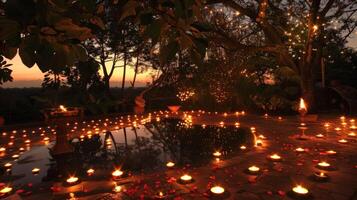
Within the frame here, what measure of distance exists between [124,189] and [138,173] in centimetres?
86

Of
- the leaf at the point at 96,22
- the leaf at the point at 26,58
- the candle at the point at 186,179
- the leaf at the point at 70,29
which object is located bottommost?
the candle at the point at 186,179

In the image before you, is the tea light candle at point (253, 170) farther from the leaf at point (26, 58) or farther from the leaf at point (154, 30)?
the leaf at point (26, 58)

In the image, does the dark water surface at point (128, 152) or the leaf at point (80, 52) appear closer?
the leaf at point (80, 52)

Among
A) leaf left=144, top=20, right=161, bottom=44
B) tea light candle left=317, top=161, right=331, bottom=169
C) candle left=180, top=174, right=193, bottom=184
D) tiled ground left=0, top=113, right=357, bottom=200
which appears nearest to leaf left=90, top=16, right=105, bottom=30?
leaf left=144, top=20, right=161, bottom=44

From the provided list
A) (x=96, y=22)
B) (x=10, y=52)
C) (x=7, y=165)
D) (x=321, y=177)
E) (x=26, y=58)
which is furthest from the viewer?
(x=7, y=165)

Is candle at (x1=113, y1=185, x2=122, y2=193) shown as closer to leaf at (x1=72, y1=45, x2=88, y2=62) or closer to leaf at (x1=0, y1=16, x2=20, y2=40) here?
leaf at (x1=72, y1=45, x2=88, y2=62)

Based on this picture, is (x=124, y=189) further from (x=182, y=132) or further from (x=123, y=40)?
(x=123, y=40)

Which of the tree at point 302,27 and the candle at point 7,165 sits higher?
the tree at point 302,27

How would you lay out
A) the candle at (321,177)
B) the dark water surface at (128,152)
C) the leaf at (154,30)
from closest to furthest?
the leaf at (154,30)
the candle at (321,177)
the dark water surface at (128,152)

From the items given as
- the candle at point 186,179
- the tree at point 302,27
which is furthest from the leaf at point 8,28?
the tree at point 302,27

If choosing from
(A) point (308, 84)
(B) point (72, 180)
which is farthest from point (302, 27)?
(B) point (72, 180)

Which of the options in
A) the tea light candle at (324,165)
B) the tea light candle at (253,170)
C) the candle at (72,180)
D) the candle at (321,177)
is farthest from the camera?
the tea light candle at (324,165)

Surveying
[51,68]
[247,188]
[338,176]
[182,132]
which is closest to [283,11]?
[182,132]

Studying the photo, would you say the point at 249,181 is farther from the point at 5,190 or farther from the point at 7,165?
the point at 7,165
